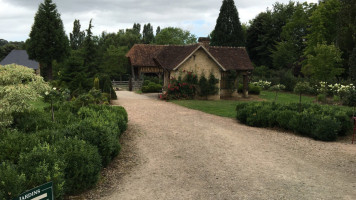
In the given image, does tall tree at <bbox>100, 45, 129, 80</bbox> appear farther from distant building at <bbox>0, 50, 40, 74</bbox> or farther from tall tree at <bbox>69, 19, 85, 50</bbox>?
tall tree at <bbox>69, 19, 85, 50</bbox>

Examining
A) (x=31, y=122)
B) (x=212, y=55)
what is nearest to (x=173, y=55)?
(x=212, y=55)

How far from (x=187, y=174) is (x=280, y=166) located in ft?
10.1

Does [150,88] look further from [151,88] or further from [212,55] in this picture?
[212,55]

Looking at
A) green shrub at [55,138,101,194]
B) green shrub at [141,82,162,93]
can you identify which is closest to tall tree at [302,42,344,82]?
green shrub at [141,82,162,93]

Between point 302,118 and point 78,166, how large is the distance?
10.6 meters

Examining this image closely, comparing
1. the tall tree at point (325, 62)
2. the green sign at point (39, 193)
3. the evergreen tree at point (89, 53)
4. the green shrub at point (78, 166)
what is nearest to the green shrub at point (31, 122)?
the green shrub at point (78, 166)

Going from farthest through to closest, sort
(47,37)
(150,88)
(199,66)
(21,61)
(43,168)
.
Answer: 1. (21,61)
2. (47,37)
3. (150,88)
4. (199,66)
5. (43,168)

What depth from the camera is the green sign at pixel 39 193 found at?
153 inches

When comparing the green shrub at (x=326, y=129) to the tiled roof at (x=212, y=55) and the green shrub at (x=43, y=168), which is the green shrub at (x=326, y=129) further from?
the tiled roof at (x=212, y=55)

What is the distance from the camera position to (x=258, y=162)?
9.40m

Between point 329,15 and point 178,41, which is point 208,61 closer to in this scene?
point 329,15

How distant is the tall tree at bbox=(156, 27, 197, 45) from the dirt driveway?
49.1m

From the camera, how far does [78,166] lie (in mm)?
6738

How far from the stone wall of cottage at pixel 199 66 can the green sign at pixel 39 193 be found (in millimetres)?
22414
